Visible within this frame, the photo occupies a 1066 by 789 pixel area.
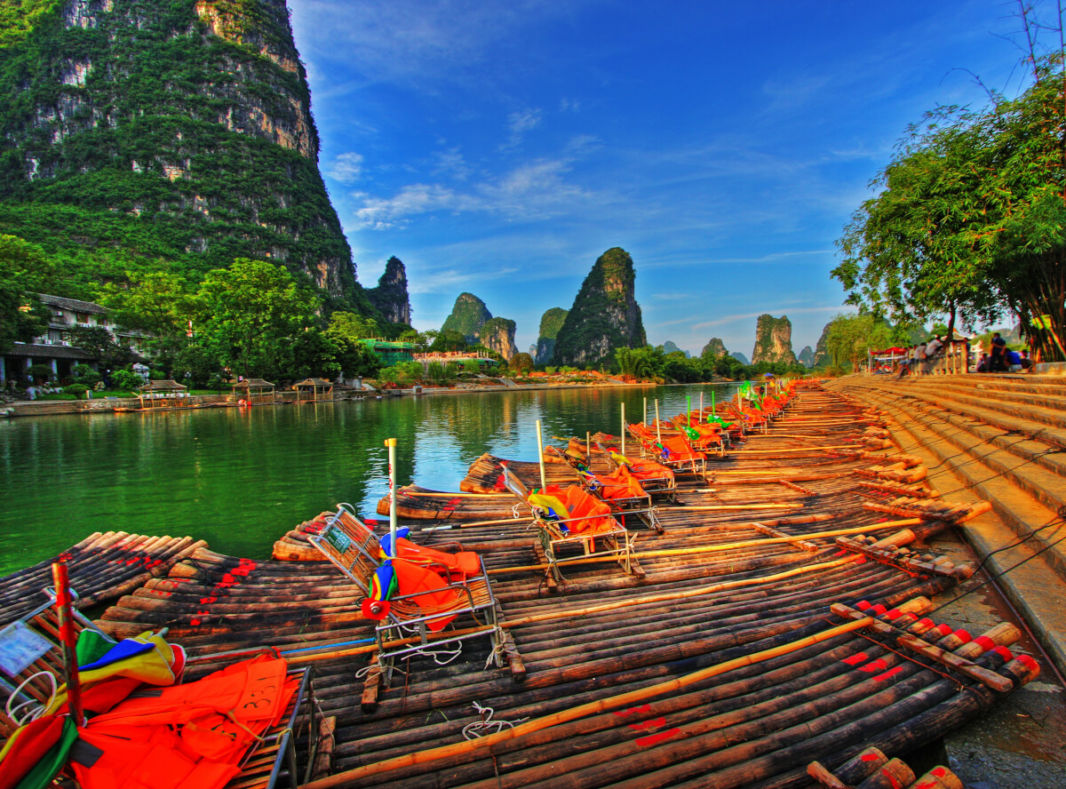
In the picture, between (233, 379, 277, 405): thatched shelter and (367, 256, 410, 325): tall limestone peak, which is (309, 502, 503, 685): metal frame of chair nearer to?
(233, 379, 277, 405): thatched shelter

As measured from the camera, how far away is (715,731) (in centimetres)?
256

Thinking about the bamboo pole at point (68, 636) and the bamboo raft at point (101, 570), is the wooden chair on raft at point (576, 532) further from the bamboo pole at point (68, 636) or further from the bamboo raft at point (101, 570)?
the bamboo raft at point (101, 570)

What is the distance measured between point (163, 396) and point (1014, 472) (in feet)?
162

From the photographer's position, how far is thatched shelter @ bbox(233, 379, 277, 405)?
144 ft

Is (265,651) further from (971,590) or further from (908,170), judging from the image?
(908,170)

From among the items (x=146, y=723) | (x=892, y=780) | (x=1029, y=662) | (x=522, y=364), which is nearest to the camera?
(x=892, y=780)

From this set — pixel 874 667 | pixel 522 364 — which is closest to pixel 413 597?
pixel 874 667

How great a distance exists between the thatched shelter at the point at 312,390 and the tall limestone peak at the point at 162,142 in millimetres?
32914

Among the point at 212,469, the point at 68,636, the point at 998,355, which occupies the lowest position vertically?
the point at 212,469

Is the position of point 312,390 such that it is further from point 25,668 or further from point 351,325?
point 25,668

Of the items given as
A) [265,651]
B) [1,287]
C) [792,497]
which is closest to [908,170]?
[792,497]

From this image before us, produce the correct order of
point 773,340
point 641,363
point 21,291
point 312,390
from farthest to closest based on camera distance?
1. point 773,340
2. point 641,363
3. point 312,390
4. point 21,291

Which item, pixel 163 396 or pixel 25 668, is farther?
pixel 163 396

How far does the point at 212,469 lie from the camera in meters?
15.6
